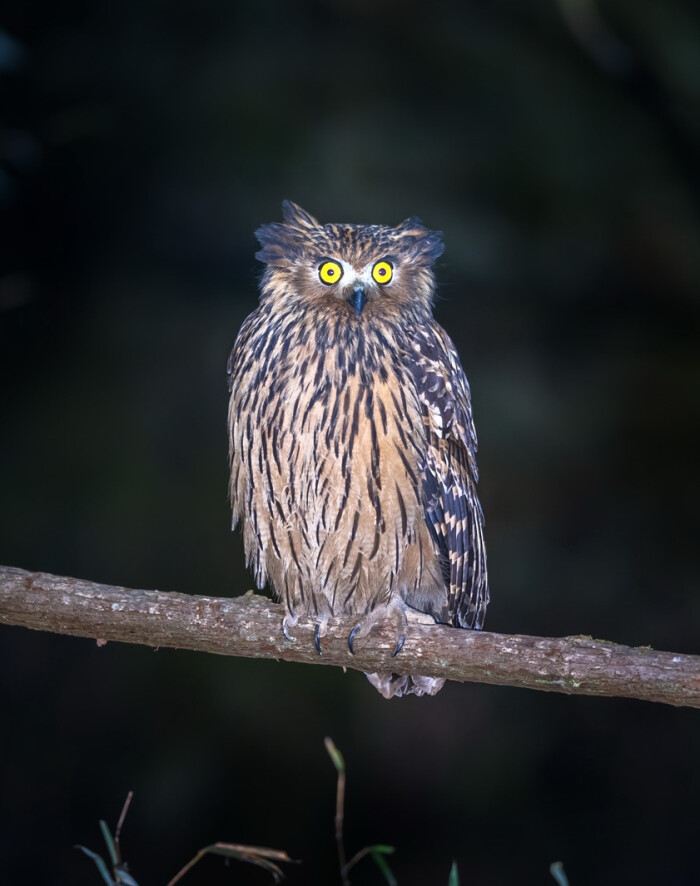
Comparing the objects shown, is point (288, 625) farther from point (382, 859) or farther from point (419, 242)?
point (419, 242)

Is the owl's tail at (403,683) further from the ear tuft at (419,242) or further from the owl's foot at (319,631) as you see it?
the ear tuft at (419,242)

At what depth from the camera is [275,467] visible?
2428 millimetres

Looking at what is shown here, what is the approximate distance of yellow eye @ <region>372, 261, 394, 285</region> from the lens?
2303mm

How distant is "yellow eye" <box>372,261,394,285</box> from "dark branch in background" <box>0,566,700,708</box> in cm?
74

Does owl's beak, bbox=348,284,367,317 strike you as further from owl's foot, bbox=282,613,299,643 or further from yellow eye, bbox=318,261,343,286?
owl's foot, bbox=282,613,299,643

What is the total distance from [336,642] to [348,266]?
80 centimetres

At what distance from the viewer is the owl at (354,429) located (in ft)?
7.70

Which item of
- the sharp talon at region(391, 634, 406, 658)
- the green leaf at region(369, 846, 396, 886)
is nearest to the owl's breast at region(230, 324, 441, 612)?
the sharp talon at region(391, 634, 406, 658)

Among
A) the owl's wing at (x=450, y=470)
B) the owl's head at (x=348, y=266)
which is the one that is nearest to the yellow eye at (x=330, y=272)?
the owl's head at (x=348, y=266)

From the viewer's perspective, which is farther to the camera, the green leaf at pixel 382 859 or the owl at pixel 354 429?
the owl at pixel 354 429

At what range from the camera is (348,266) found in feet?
7.45

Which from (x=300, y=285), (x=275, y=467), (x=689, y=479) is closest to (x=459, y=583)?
(x=275, y=467)

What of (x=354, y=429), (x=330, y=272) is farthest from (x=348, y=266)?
(x=354, y=429)

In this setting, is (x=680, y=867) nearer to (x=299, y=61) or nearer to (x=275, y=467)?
(x=275, y=467)
